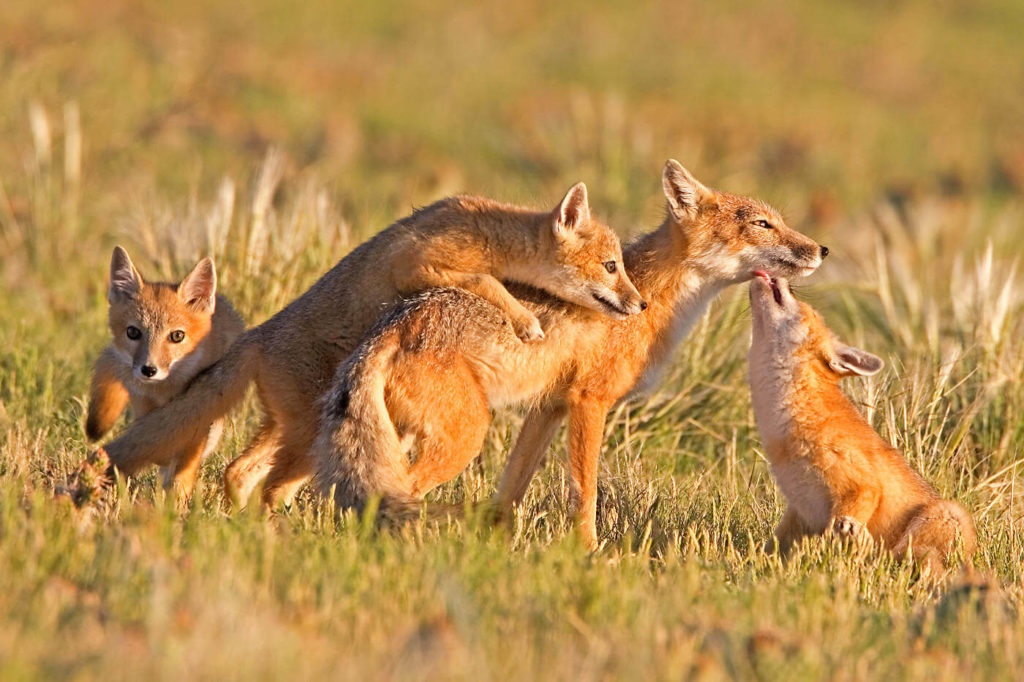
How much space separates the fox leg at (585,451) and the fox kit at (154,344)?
2035 mm

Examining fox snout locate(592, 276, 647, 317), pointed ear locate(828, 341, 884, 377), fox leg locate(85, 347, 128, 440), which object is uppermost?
fox snout locate(592, 276, 647, 317)

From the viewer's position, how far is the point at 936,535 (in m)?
6.37

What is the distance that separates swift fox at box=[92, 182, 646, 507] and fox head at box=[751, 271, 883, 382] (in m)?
0.75

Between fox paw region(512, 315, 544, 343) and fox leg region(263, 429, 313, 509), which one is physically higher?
fox paw region(512, 315, 544, 343)

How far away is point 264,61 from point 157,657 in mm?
21053

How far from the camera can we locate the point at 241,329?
7.71 meters

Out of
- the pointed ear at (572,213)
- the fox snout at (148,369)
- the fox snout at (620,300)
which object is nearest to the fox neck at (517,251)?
the pointed ear at (572,213)

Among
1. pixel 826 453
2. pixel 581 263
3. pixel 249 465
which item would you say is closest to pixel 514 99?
pixel 581 263

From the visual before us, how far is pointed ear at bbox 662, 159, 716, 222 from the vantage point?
24.1 ft

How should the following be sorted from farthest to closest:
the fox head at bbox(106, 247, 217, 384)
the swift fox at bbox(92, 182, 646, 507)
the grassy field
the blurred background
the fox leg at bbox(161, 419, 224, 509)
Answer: the blurred background, the fox head at bbox(106, 247, 217, 384), the fox leg at bbox(161, 419, 224, 509), the swift fox at bbox(92, 182, 646, 507), the grassy field

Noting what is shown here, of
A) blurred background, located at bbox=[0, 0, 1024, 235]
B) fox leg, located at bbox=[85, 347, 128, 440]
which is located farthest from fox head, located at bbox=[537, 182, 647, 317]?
blurred background, located at bbox=[0, 0, 1024, 235]

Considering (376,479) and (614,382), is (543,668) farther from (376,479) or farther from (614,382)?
(614,382)

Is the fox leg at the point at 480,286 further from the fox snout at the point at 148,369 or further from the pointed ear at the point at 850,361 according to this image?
the pointed ear at the point at 850,361

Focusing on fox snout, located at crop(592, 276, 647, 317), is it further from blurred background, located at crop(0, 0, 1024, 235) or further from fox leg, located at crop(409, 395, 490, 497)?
blurred background, located at crop(0, 0, 1024, 235)
